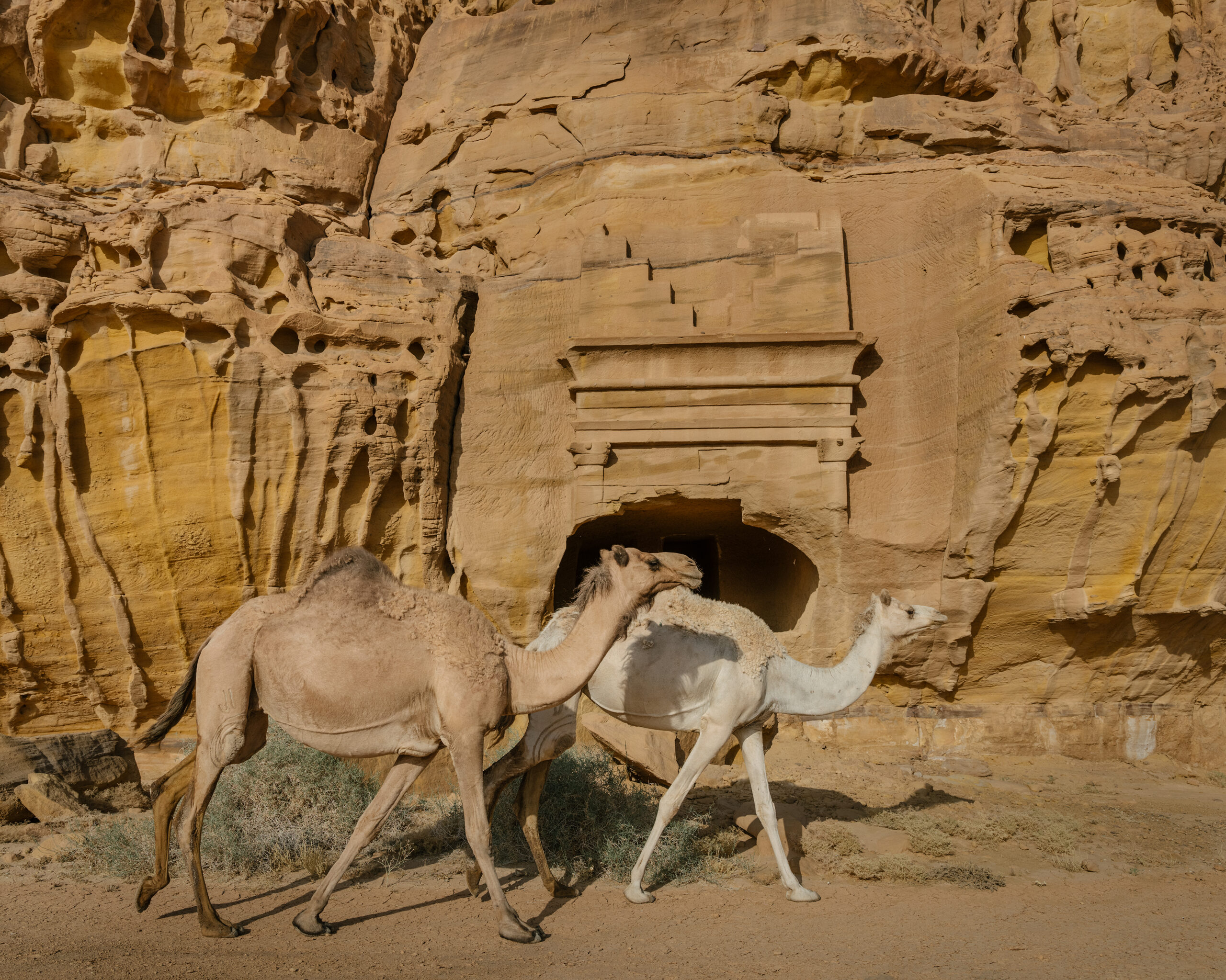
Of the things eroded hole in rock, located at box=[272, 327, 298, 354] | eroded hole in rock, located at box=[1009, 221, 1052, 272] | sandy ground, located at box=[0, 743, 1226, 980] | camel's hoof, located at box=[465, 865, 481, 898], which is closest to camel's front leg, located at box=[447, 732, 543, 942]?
sandy ground, located at box=[0, 743, 1226, 980]

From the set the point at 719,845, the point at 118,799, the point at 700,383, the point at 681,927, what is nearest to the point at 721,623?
the point at 719,845

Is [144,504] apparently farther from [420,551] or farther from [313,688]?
[313,688]

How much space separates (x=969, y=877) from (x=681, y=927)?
2.14 m

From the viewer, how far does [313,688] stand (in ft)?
16.1

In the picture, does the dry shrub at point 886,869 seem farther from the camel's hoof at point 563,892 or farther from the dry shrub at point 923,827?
the camel's hoof at point 563,892

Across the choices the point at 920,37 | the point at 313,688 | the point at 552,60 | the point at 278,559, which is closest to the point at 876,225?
the point at 920,37

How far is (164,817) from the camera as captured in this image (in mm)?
5148

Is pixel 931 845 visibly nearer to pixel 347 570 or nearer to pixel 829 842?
pixel 829 842

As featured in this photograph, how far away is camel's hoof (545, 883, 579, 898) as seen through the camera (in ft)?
18.4

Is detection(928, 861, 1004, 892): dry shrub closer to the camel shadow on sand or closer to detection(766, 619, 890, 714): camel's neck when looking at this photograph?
detection(766, 619, 890, 714): camel's neck

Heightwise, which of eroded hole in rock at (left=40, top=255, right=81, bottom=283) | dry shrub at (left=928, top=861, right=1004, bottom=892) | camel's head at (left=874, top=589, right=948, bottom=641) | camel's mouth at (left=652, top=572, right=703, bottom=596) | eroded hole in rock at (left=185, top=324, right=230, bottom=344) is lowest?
dry shrub at (left=928, top=861, right=1004, bottom=892)

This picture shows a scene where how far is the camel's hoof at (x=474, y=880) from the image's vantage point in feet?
18.2

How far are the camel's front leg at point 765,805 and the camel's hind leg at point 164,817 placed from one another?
3.39 metres

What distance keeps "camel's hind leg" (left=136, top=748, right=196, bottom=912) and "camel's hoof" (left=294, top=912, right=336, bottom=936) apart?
0.77 metres
